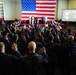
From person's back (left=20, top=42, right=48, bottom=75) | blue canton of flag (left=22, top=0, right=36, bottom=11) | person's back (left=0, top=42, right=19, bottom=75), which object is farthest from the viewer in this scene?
blue canton of flag (left=22, top=0, right=36, bottom=11)

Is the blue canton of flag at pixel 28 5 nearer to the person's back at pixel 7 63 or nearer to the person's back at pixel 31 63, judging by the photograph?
the person's back at pixel 7 63

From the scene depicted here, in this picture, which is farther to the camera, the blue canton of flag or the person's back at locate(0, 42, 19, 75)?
the blue canton of flag

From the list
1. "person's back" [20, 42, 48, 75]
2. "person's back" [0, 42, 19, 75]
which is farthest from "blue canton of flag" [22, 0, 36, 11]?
"person's back" [20, 42, 48, 75]

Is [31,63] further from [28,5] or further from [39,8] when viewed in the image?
[39,8]

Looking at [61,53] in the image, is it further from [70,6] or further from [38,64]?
[70,6]

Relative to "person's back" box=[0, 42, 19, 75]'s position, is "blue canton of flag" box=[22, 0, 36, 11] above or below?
above

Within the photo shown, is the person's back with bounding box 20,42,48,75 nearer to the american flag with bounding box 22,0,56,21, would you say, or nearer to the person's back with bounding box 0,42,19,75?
the person's back with bounding box 0,42,19,75

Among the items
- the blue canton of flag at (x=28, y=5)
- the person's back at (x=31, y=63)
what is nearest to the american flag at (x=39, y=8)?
the blue canton of flag at (x=28, y=5)

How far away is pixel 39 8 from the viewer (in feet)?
46.3

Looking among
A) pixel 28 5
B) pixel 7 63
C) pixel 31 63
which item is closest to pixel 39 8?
pixel 28 5

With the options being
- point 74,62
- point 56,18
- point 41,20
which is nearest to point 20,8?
point 41,20

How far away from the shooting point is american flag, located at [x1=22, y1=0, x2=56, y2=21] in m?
13.8

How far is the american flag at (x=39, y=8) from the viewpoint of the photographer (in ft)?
45.4

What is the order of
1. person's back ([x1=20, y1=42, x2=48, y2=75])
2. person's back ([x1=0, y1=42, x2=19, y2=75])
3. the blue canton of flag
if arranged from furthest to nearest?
1. the blue canton of flag
2. person's back ([x1=0, y1=42, x2=19, y2=75])
3. person's back ([x1=20, y1=42, x2=48, y2=75])
